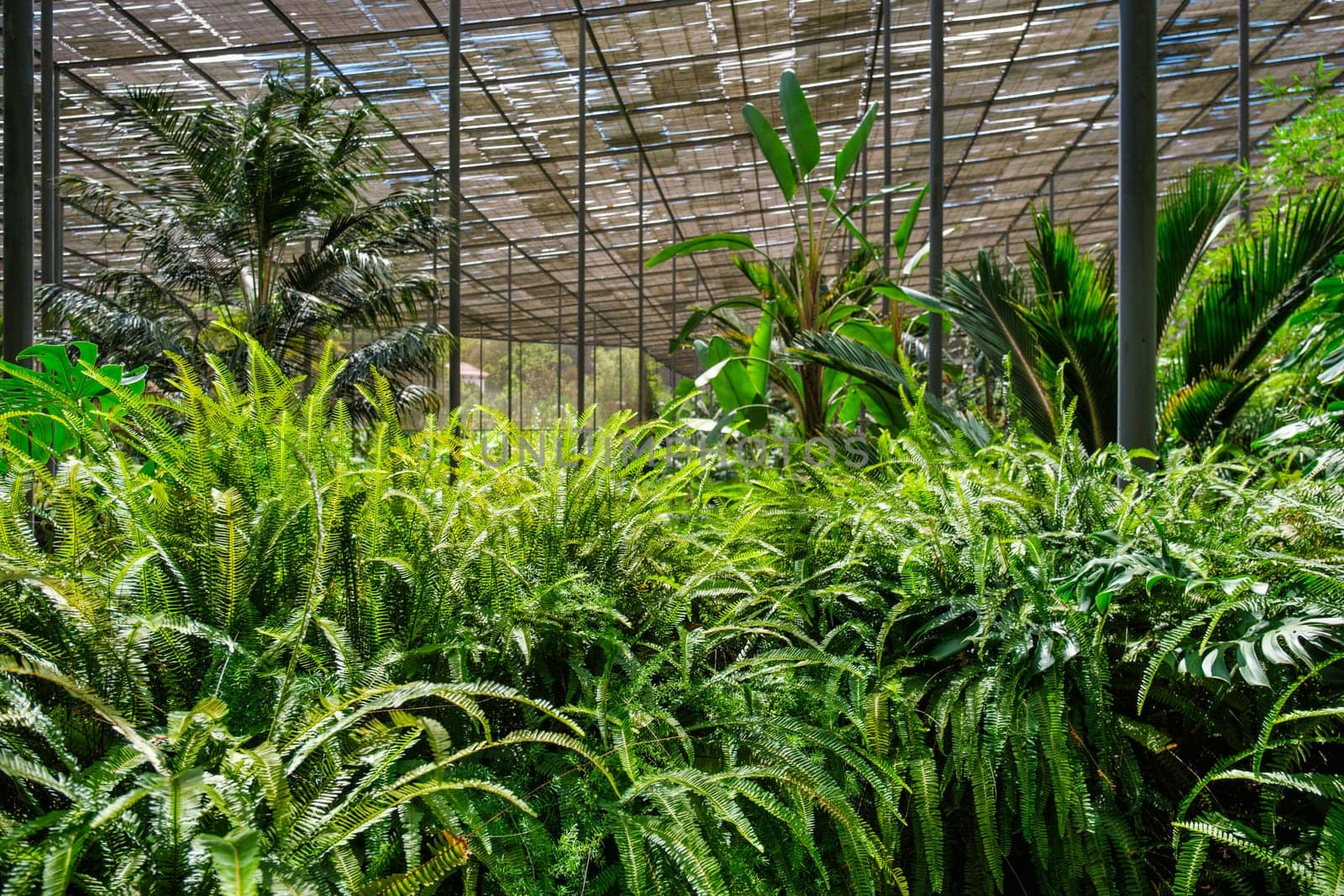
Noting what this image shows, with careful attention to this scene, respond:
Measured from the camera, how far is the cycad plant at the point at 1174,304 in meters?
3.07

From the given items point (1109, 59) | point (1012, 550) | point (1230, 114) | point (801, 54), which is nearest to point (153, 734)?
point (1012, 550)

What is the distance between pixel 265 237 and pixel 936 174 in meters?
5.43

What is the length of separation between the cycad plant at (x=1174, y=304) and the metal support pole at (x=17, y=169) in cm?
351

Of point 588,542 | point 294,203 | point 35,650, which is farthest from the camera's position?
point 294,203

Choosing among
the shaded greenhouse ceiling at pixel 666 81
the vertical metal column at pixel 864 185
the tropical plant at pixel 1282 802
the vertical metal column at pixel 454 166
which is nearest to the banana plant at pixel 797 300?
the vertical metal column at pixel 864 185

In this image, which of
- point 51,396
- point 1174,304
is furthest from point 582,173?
point 51,396

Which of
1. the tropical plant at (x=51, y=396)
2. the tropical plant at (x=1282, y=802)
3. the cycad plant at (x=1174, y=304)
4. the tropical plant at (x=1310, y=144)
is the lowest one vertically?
the tropical plant at (x=1282, y=802)

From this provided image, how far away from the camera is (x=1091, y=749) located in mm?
1595

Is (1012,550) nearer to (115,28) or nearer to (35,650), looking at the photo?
(35,650)

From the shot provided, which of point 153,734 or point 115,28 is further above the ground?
point 115,28

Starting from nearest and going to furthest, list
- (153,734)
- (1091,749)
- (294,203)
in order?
(153,734) < (1091,749) < (294,203)

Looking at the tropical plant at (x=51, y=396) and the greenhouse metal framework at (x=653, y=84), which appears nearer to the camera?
the tropical plant at (x=51, y=396)

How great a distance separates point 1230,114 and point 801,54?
8.50 m

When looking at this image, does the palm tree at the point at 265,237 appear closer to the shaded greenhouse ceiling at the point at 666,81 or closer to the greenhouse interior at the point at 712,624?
the shaded greenhouse ceiling at the point at 666,81
